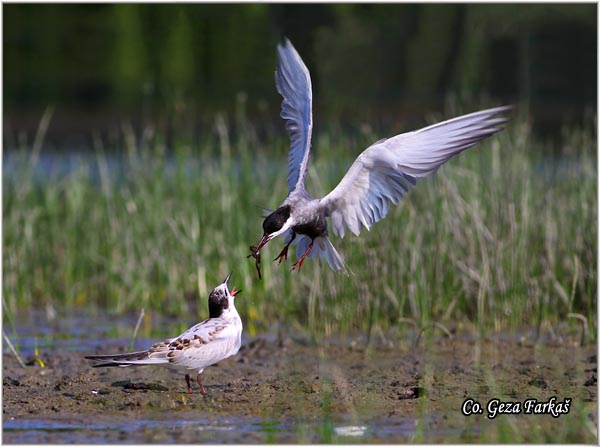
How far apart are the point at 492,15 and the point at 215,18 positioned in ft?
22.7

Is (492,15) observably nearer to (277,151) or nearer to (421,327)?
(277,151)

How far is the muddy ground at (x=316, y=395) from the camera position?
18.3 ft

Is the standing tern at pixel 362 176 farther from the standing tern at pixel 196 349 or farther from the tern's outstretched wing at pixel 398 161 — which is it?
the standing tern at pixel 196 349

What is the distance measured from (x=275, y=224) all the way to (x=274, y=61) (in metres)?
12.8

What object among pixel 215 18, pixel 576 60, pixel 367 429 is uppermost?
pixel 215 18

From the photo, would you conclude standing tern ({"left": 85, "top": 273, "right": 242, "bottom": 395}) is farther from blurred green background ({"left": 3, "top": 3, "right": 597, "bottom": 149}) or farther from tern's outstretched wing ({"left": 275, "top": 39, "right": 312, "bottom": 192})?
blurred green background ({"left": 3, "top": 3, "right": 597, "bottom": 149})

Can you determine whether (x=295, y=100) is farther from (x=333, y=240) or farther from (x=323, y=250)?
(x=333, y=240)

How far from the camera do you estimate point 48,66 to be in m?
25.5

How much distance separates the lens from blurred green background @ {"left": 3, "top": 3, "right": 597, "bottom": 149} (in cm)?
1612

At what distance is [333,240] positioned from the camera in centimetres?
805

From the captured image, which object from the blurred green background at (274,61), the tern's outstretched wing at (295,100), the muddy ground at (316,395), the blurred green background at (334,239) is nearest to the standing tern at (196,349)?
the muddy ground at (316,395)

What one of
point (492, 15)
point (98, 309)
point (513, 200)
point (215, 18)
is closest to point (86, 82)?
point (215, 18)

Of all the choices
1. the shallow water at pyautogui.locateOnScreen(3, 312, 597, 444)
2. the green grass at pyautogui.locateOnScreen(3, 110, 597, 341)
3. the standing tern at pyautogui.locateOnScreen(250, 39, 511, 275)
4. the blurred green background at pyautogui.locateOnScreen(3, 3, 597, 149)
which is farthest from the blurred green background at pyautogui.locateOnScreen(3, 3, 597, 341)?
the blurred green background at pyautogui.locateOnScreen(3, 3, 597, 149)

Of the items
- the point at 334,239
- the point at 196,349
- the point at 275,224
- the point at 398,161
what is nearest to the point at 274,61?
the point at 334,239
